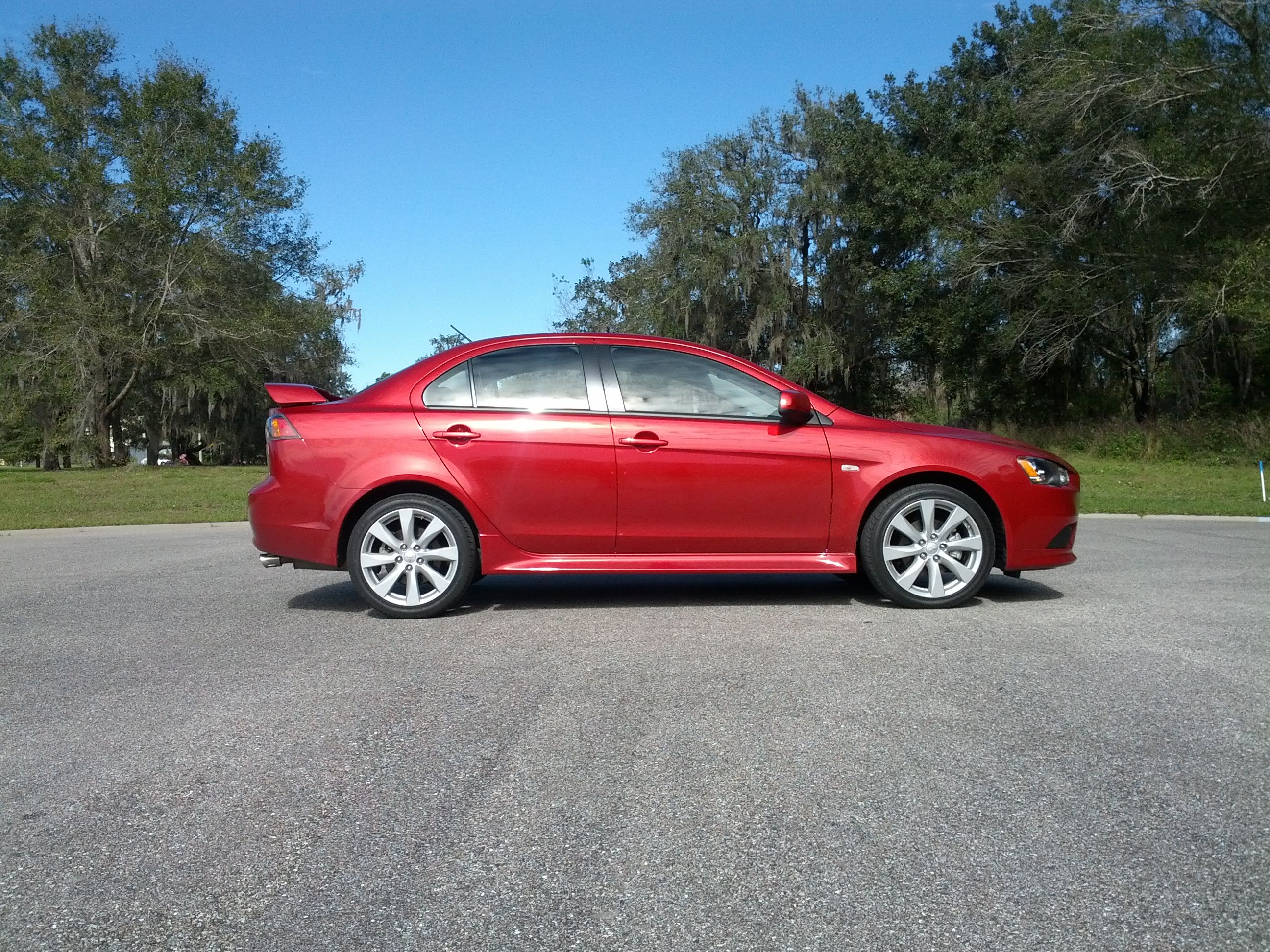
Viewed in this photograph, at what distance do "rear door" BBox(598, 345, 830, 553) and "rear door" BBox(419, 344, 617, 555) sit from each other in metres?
0.13

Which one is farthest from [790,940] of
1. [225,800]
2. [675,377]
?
[675,377]

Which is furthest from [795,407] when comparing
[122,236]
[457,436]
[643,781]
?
[122,236]

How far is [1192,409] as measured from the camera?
1320 inches

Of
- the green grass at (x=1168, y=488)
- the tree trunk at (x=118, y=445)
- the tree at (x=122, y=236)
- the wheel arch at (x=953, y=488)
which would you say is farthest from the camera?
the tree trunk at (x=118, y=445)

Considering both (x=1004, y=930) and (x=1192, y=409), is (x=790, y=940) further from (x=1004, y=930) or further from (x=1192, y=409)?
(x=1192, y=409)

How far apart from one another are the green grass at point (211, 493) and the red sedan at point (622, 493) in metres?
8.83

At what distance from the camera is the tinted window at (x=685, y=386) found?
6750 mm

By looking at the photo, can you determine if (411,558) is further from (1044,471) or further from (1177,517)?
(1177,517)

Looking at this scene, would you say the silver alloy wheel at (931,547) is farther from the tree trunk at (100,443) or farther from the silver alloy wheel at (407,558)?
the tree trunk at (100,443)

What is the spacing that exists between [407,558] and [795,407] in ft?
8.35

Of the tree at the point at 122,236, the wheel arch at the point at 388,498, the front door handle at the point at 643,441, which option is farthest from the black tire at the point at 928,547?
the tree at the point at 122,236

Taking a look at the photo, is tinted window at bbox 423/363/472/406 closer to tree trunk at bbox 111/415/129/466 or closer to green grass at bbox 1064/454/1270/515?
green grass at bbox 1064/454/1270/515

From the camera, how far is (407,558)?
6527 millimetres

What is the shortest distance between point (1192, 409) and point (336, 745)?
35045 mm
